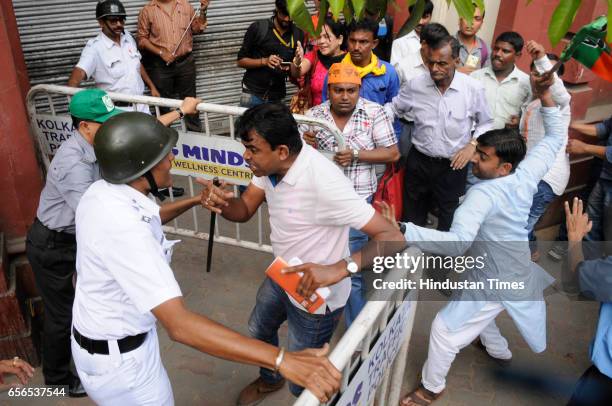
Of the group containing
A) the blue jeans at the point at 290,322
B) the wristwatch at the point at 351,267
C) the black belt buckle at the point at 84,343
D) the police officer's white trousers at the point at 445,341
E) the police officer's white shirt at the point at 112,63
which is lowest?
the police officer's white trousers at the point at 445,341

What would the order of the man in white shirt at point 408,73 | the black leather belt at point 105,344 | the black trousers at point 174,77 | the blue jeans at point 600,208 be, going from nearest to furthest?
the black leather belt at point 105,344, the blue jeans at point 600,208, the man in white shirt at point 408,73, the black trousers at point 174,77

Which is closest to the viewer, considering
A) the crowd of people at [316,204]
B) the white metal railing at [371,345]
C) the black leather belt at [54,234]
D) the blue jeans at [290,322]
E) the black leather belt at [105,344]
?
the white metal railing at [371,345]

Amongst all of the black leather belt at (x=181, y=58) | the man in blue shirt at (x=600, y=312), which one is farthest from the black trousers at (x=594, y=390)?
the black leather belt at (x=181, y=58)

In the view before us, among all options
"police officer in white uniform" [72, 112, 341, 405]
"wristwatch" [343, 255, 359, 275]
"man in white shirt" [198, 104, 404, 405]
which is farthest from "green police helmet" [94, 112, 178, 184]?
"wristwatch" [343, 255, 359, 275]

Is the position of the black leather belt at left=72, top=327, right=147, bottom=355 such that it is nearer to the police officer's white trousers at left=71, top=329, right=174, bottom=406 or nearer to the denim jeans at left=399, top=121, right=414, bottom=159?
the police officer's white trousers at left=71, top=329, right=174, bottom=406

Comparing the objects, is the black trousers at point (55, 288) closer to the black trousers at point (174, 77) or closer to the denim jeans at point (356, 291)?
the denim jeans at point (356, 291)

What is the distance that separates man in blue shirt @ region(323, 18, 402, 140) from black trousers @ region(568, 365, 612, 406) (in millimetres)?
2594

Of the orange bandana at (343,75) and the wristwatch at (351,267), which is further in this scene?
the orange bandana at (343,75)

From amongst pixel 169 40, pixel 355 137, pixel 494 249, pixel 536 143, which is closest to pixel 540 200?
pixel 536 143

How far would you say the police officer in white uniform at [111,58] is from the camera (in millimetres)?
4840

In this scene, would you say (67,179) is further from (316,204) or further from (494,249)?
(494,249)

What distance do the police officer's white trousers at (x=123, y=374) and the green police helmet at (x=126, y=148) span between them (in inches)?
30.1

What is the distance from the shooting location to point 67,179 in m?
2.97

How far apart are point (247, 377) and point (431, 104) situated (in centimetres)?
252
